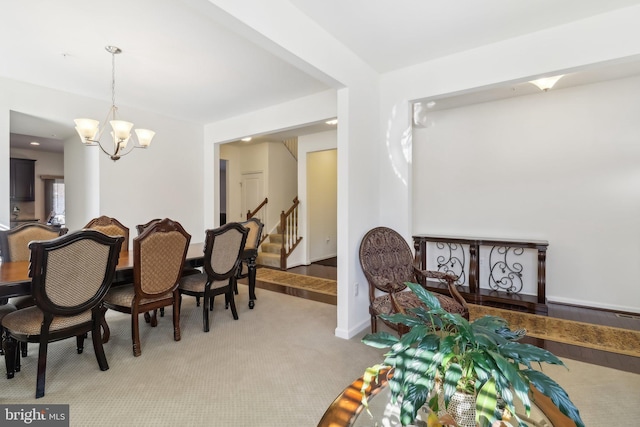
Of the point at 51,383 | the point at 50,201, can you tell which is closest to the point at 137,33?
the point at 51,383

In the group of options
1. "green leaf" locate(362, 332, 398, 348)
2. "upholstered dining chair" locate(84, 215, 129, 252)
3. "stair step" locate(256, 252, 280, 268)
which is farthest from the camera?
"stair step" locate(256, 252, 280, 268)

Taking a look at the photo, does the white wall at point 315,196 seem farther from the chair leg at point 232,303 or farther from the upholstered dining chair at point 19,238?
the upholstered dining chair at point 19,238

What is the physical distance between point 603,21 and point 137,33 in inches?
145

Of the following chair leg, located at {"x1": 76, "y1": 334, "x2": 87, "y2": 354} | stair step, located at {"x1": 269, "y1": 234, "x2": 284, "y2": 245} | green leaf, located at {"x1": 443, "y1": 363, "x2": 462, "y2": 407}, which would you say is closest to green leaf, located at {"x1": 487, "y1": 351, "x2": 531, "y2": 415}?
green leaf, located at {"x1": 443, "y1": 363, "x2": 462, "y2": 407}

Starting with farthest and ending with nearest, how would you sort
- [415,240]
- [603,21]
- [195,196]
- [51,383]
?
[195,196] < [415,240] < [603,21] < [51,383]

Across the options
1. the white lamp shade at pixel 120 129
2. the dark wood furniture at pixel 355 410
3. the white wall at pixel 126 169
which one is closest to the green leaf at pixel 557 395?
the dark wood furniture at pixel 355 410

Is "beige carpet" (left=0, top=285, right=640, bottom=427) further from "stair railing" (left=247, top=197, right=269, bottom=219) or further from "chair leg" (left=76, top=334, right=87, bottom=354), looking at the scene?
"stair railing" (left=247, top=197, right=269, bottom=219)

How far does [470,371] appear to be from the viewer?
944 millimetres

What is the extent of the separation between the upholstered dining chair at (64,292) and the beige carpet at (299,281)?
277 centimetres

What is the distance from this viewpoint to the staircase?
20.6 feet

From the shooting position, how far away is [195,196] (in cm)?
544

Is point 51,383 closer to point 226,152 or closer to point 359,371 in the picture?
point 359,371

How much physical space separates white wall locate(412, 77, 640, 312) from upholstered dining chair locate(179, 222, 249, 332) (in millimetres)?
3064

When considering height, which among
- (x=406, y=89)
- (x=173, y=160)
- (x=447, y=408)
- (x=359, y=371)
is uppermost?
(x=406, y=89)
